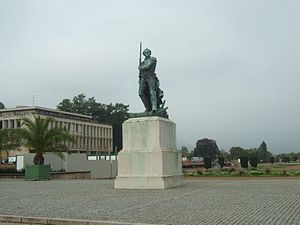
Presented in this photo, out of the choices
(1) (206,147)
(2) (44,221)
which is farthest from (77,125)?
(2) (44,221)

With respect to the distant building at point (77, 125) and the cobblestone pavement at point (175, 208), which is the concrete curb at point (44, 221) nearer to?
the cobblestone pavement at point (175, 208)

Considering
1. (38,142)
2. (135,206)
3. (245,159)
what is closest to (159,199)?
(135,206)

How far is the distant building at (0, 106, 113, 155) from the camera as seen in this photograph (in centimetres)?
9721

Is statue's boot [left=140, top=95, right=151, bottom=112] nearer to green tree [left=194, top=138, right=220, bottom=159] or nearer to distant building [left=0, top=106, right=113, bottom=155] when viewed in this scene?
distant building [left=0, top=106, right=113, bottom=155]

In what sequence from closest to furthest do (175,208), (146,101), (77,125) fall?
(175,208) < (146,101) < (77,125)

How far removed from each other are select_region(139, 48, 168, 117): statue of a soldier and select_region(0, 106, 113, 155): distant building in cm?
7605

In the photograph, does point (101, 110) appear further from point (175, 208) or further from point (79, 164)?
point (175, 208)

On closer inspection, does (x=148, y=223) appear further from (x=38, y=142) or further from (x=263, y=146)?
(x=263, y=146)

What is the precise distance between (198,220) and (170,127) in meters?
10.2

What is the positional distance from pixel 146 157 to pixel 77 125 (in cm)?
9133

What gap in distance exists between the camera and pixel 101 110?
392ft

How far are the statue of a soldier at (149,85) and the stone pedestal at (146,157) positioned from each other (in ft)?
3.23

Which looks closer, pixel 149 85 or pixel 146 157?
pixel 146 157

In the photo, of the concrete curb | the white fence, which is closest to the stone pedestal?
the concrete curb
